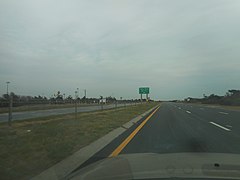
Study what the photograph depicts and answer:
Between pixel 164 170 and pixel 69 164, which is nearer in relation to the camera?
pixel 164 170

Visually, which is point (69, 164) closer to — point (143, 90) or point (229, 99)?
point (143, 90)

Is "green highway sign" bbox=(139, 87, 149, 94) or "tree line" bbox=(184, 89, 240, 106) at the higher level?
"green highway sign" bbox=(139, 87, 149, 94)

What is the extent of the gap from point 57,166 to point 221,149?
16.4ft

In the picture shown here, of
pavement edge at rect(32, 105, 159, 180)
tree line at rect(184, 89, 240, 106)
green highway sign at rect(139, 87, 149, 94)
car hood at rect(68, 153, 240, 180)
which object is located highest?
green highway sign at rect(139, 87, 149, 94)

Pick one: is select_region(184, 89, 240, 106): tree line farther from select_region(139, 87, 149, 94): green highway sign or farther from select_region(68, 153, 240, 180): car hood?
select_region(68, 153, 240, 180): car hood

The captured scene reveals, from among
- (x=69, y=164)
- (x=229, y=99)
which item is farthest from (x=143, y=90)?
(x=69, y=164)

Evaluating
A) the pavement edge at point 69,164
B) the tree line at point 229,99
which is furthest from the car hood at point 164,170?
the tree line at point 229,99

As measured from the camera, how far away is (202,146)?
10.4 metres

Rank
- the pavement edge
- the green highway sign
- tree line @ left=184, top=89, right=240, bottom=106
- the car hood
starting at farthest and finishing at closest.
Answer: the green highway sign, tree line @ left=184, top=89, right=240, bottom=106, the pavement edge, the car hood

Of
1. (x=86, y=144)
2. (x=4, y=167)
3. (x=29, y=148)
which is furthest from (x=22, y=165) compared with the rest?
(x=86, y=144)

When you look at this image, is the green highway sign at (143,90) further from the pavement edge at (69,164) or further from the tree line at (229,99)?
the pavement edge at (69,164)

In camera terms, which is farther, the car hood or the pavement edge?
the pavement edge

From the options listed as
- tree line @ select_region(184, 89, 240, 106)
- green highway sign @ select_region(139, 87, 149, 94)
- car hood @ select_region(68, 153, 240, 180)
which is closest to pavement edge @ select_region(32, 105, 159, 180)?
car hood @ select_region(68, 153, 240, 180)

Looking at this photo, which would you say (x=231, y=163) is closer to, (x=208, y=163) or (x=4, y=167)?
(x=208, y=163)
